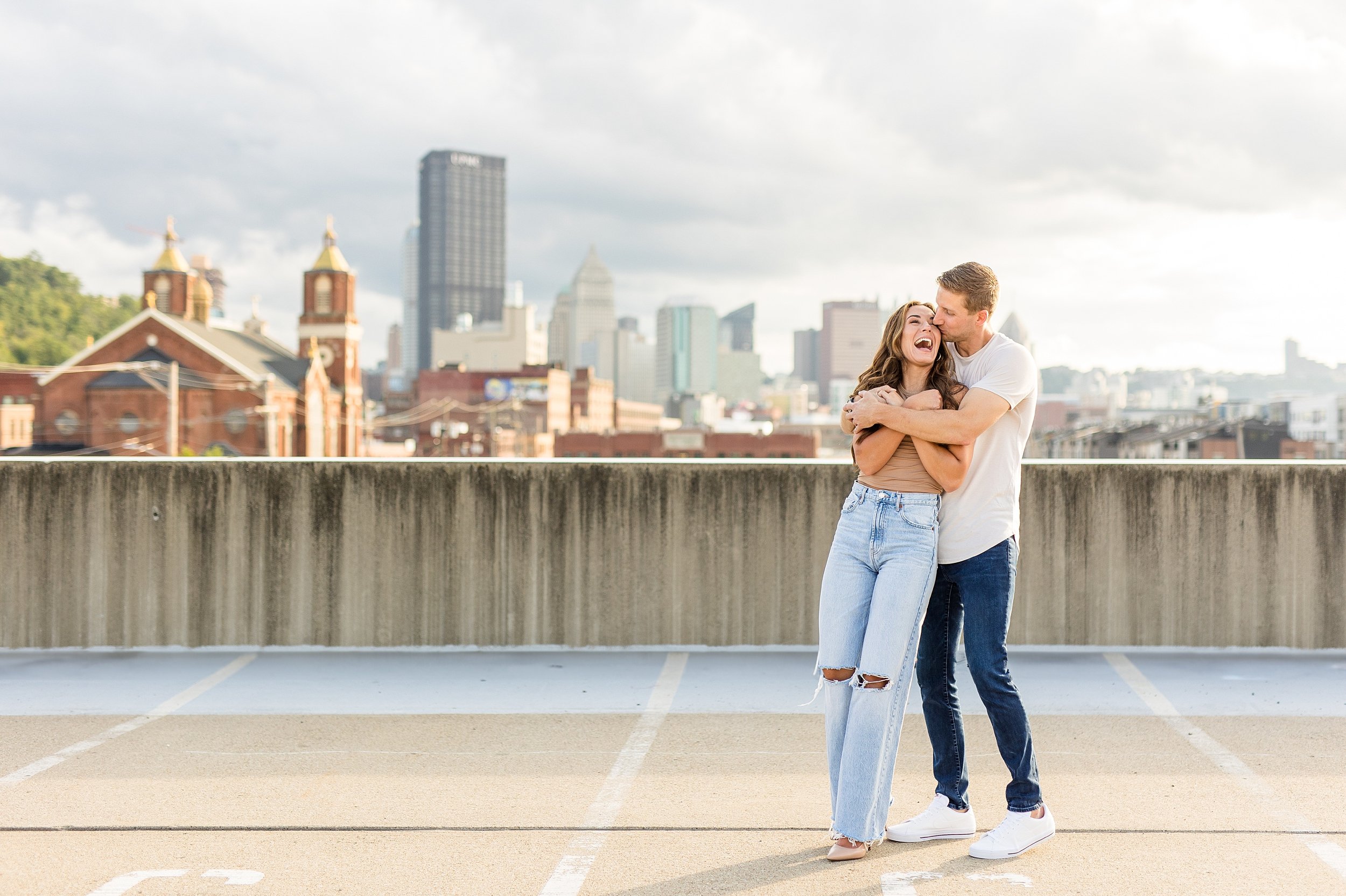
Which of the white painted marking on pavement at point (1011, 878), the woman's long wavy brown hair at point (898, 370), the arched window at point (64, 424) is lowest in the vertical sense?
the white painted marking on pavement at point (1011, 878)

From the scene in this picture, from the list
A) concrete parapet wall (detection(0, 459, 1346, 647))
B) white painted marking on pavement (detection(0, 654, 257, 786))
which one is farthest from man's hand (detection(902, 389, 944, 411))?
concrete parapet wall (detection(0, 459, 1346, 647))

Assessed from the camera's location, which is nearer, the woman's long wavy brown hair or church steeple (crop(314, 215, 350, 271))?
the woman's long wavy brown hair

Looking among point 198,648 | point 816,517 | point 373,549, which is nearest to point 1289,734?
point 816,517

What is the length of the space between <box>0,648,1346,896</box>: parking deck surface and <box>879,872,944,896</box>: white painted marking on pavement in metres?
0.01

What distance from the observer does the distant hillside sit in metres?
127

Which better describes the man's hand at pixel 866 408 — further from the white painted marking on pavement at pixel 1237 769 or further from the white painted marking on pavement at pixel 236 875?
the white painted marking on pavement at pixel 236 875

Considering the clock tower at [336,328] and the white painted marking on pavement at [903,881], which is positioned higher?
the clock tower at [336,328]

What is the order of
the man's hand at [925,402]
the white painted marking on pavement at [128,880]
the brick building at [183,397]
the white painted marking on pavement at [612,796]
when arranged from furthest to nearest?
the brick building at [183,397] < the man's hand at [925,402] < the white painted marking on pavement at [612,796] < the white painted marking on pavement at [128,880]

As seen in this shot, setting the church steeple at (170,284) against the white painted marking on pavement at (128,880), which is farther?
the church steeple at (170,284)

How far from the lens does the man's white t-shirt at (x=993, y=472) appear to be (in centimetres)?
402

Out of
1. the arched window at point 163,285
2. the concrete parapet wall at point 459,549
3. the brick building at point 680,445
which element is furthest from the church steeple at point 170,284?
the concrete parapet wall at point 459,549

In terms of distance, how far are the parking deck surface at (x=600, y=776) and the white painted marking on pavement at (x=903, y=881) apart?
0.01 m

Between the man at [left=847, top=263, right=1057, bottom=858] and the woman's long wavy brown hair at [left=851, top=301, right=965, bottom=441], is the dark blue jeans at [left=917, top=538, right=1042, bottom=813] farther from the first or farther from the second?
the woman's long wavy brown hair at [left=851, top=301, right=965, bottom=441]

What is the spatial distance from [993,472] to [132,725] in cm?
453
